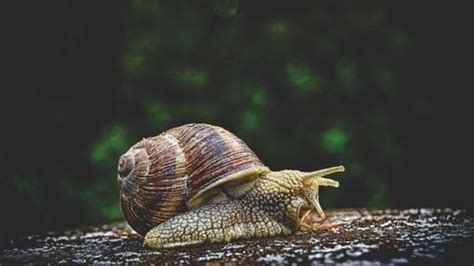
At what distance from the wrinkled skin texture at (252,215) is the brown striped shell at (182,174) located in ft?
0.22

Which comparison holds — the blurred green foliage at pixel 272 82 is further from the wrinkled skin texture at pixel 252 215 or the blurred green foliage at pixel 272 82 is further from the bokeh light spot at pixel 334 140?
the wrinkled skin texture at pixel 252 215

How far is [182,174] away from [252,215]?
1.11ft

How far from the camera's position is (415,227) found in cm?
285

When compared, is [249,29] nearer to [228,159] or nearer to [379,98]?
[379,98]

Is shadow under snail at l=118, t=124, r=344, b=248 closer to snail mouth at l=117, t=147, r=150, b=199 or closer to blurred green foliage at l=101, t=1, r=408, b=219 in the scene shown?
snail mouth at l=117, t=147, r=150, b=199


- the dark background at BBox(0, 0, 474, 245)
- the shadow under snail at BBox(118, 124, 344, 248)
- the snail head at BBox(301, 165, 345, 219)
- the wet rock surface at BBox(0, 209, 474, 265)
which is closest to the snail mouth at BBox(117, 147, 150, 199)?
the shadow under snail at BBox(118, 124, 344, 248)

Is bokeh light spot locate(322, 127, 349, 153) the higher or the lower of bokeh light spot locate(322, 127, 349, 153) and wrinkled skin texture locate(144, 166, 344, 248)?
the higher

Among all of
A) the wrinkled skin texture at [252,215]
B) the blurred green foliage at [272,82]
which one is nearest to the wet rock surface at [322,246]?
the wrinkled skin texture at [252,215]

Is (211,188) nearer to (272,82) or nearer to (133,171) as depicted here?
(133,171)

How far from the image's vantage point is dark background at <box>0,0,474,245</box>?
5.78 meters

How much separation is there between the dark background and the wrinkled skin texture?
2.84 m

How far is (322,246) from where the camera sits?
8.12 ft

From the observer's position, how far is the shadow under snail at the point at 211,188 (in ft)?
9.52

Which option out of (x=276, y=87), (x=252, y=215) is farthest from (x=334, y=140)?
(x=252, y=215)
